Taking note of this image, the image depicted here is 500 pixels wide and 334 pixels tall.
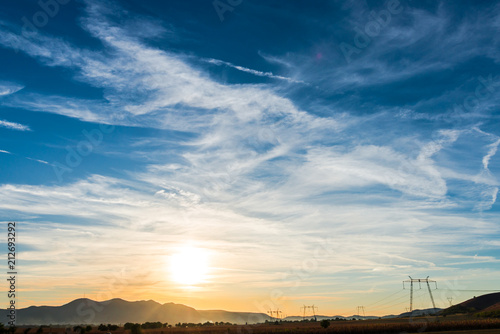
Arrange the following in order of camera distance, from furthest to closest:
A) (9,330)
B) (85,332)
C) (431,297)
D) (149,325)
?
(431,297) < (149,325) < (85,332) < (9,330)

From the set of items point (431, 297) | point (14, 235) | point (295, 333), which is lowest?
point (295, 333)

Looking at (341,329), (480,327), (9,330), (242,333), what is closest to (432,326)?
(480,327)

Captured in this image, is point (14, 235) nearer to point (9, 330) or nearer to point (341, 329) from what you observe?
point (9, 330)

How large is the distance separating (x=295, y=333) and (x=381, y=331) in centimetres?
1986

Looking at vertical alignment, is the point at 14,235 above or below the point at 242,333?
above

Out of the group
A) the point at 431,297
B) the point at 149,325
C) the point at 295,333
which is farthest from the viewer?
the point at 431,297

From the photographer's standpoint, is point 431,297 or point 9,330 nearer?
point 9,330

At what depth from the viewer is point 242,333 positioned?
104 m

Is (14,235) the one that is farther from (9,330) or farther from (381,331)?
(381,331)

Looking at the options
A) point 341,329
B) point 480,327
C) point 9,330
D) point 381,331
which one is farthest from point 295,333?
point 9,330

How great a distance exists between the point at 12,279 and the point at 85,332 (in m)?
62.8

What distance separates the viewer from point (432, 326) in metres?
103

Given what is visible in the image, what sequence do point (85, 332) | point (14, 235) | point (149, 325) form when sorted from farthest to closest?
point (149, 325) < point (85, 332) < point (14, 235)

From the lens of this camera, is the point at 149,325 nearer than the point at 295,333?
No
